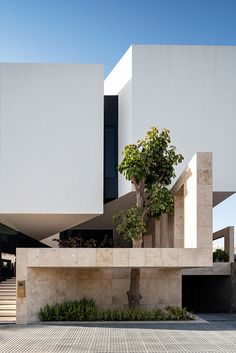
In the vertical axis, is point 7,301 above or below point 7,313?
above

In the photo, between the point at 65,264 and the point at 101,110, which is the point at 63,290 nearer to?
the point at 65,264

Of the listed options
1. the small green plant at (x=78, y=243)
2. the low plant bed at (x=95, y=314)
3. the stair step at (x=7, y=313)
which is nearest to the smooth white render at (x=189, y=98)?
the small green plant at (x=78, y=243)

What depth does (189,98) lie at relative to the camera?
2056cm

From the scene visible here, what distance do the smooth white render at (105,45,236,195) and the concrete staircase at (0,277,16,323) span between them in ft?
22.9

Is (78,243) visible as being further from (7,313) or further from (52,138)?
(7,313)

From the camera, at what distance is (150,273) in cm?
1873

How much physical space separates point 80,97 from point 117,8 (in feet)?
16.4

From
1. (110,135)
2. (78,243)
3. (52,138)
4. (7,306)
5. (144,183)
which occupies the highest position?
(110,135)

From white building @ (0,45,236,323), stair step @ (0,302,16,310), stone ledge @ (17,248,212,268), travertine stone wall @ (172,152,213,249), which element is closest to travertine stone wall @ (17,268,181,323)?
stone ledge @ (17,248,212,268)

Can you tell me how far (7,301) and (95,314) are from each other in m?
4.64

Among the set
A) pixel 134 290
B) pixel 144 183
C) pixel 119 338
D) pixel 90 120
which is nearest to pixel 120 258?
pixel 134 290

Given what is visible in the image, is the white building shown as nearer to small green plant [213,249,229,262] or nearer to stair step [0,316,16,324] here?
stair step [0,316,16,324]

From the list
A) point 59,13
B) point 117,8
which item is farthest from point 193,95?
point 59,13

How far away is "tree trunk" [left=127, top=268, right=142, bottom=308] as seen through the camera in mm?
17672
